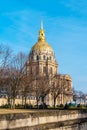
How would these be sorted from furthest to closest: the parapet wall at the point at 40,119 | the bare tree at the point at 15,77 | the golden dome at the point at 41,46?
1. the golden dome at the point at 41,46
2. the bare tree at the point at 15,77
3. the parapet wall at the point at 40,119

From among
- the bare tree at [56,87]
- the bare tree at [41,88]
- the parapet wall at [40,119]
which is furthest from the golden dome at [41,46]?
the parapet wall at [40,119]

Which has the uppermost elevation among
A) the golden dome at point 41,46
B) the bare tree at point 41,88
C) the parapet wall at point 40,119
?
the golden dome at point 41,46

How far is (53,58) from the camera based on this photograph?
145375 millimetres

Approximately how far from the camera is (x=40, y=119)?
788 inches

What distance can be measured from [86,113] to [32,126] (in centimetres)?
891

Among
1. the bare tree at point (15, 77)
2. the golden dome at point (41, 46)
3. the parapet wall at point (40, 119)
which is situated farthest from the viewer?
the golden dome at point (41, 46)

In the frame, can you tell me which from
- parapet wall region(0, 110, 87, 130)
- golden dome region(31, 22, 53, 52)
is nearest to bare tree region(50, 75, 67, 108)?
parapet wall region(0, 110, 87, 130)

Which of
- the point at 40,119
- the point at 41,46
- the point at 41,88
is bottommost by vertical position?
the point at 40,119


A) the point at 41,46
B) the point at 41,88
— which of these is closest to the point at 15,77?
the point at 41,88

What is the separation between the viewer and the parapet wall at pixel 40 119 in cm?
1723

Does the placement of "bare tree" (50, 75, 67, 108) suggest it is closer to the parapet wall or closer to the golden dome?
the parapet wall

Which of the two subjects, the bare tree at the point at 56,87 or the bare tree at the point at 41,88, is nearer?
the bare tree at the point at 41,88

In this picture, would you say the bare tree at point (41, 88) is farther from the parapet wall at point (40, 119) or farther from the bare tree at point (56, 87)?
the parapet wall at point (40, 119)

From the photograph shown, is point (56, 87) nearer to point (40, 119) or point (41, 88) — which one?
point (41, 88)
